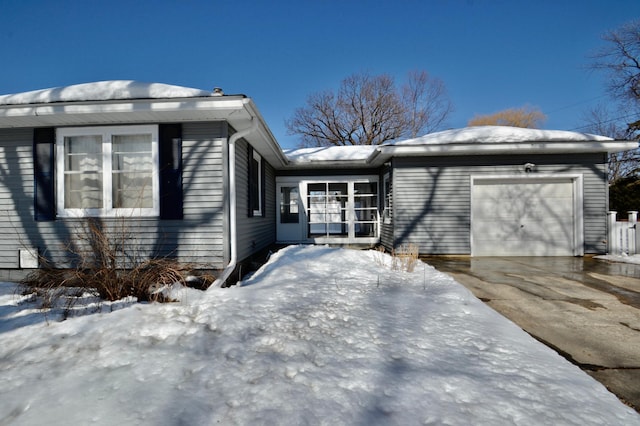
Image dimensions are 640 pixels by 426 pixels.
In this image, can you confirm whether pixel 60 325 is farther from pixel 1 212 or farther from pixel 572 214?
pixel 572 214

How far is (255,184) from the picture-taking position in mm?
6684

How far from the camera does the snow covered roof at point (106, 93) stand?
13.9 ft

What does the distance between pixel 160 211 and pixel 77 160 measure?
161 centimetres

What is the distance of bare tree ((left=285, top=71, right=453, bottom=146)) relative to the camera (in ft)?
69.6

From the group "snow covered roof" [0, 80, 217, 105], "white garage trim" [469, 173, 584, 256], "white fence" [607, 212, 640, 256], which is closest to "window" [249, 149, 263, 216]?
"snow covered roof" [0, 80, 217, 105]

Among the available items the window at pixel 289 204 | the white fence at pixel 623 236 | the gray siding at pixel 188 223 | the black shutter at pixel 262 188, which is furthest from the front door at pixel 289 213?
the white fence at pixel 623 236

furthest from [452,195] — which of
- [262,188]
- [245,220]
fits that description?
[245,220]

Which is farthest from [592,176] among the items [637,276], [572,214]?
[637,276]

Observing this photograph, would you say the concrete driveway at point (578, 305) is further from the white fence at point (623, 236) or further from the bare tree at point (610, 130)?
the bare tree at point (610, 130)

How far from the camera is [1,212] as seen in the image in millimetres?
4801

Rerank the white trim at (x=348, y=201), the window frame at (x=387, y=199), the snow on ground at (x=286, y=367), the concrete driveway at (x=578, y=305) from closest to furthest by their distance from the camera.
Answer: the snow on ground at (x=286, y=367)
the concrete driveway at (x=578, y=305)
the window frame at (x=387, y=199)
the white trim at (x=348, y=201)

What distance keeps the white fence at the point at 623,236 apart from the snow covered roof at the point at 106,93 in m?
9.07

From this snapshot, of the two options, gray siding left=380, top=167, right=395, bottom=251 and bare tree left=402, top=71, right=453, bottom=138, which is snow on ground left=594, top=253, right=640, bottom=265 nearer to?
gray siding left=380, top=167, right=395, bottom=251

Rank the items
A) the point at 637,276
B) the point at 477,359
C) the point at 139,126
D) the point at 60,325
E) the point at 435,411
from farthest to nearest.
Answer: the point at 637,276, the point at 139,126, the point at 60,325, the point at 477,359, the point at 435,411
